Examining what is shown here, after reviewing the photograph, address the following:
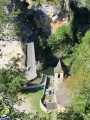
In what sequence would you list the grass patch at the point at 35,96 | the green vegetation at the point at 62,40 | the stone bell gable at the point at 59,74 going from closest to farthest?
the grass patch at the point at 35,96
the stone bell gable at the point at 59,74
the green vegetation at the point at 62,40

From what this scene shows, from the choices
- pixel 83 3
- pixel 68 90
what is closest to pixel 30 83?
pixel 68 90

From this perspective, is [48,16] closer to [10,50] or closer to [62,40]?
[62,40]

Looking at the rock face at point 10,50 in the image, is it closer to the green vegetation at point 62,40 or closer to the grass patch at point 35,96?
the green vegetation at point 62,40

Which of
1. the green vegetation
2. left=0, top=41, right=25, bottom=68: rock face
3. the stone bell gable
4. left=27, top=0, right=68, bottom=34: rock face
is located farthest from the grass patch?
left=27, top=0, right=68, bottom=34: rock face

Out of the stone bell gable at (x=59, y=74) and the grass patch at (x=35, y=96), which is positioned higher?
the stone bell gable at (x=59, y=74)

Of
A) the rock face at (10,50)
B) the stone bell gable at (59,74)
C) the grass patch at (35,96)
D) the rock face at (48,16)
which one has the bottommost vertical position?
the grass patch at (35,96)

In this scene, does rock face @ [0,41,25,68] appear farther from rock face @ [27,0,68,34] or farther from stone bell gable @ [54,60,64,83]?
stone bell gable @ [54,60,64,83]

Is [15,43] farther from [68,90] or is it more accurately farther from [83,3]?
[83,3]

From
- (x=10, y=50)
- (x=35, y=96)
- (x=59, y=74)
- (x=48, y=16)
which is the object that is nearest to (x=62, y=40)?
(x=48, y=16)

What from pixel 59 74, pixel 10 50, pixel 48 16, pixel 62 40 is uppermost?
pixel 48 16

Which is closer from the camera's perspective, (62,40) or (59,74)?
(59,74)

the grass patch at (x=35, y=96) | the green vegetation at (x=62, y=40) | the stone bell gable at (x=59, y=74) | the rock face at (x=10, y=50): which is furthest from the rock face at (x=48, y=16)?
the grass patch at (x=35, y=96)
